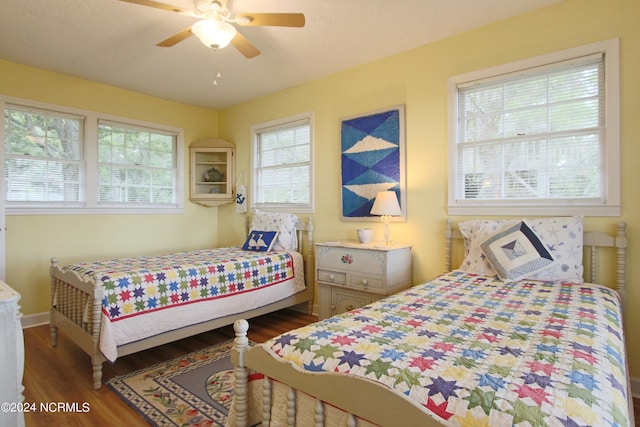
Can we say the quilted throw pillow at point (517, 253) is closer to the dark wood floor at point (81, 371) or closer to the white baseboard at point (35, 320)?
the dark wood floor at point (81, 371)

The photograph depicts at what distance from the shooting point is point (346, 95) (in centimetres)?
351

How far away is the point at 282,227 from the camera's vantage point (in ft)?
12.2

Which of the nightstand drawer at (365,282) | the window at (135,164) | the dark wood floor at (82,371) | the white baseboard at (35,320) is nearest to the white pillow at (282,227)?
the dark wood floor at (82,371)

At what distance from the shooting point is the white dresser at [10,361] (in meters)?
1.38

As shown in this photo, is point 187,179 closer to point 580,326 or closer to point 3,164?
point 3,164

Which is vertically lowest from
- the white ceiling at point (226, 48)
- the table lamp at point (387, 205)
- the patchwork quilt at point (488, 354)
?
the patchwork quilt at point (488, 354)

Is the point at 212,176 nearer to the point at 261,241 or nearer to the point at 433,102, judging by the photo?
the point at 261,241

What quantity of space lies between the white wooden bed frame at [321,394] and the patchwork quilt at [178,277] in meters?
1.43

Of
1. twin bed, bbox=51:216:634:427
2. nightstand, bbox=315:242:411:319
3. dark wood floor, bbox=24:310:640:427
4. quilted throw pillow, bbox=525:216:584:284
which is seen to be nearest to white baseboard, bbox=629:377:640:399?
Result: dark wood floor, bbox=24:310:640:427

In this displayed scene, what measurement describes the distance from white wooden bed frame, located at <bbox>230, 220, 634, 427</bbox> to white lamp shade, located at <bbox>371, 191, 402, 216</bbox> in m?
1.86

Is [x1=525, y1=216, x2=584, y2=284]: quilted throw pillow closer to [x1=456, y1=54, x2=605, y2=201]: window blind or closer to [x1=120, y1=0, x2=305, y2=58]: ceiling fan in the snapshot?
[x1=456, y1=54, x2=605, y2=201]: window blind

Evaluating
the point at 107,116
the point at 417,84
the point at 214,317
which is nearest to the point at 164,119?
the point at 107,116

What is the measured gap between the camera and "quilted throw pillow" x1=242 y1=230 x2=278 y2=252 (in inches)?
143

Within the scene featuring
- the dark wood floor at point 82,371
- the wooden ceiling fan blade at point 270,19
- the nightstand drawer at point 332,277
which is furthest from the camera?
the nightstand drawer at point 332,277
